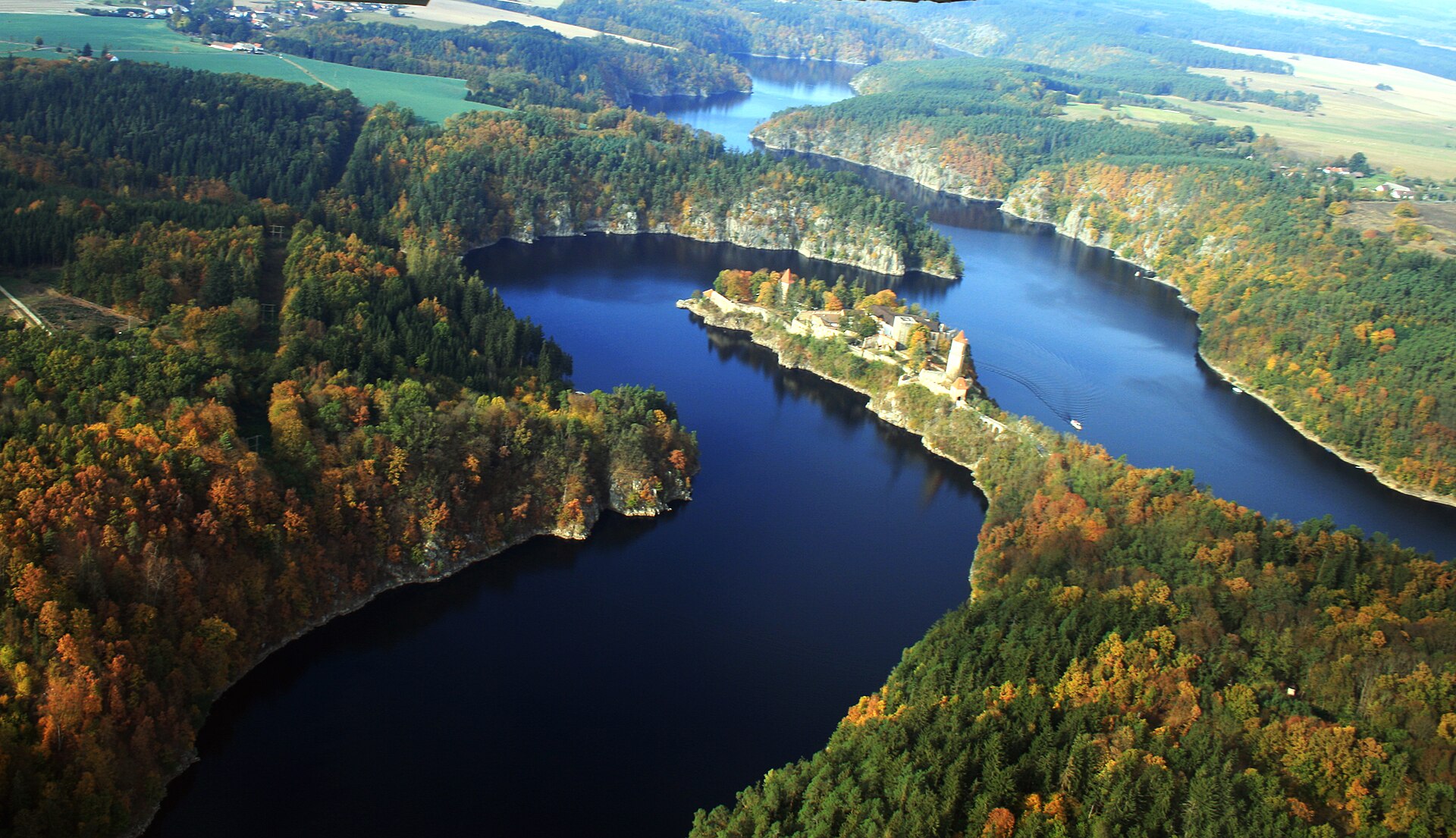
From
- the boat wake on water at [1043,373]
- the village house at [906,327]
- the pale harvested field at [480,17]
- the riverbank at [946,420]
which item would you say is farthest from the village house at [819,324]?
the pale harvested field at [480,17]

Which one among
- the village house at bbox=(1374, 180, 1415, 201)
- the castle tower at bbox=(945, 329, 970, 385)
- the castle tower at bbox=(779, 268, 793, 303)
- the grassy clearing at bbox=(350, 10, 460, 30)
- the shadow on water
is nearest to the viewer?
the shadow on water

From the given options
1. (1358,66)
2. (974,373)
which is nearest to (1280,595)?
(974,373)

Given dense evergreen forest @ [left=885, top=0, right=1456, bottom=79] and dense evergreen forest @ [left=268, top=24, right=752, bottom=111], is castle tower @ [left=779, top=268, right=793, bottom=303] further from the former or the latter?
dense evergreen forest @ [left=885, top=0, right=1456, bottom=79]

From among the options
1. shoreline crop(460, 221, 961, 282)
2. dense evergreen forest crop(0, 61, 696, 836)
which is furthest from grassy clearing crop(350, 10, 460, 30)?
dense evergreen forest crop(0, 61, 696, 836)

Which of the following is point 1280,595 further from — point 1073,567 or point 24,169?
point 24,169

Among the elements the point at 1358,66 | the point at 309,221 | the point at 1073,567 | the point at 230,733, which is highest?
the point at 1358,66

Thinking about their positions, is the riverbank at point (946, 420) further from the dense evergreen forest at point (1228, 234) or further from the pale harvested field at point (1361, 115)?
the pale harvested field at point (1361, 115)
